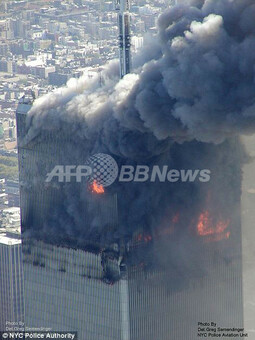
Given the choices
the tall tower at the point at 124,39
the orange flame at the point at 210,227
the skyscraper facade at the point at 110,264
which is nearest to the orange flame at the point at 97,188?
the skyscraper facade at the point at 110,264

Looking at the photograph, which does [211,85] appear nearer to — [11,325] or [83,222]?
[83,222]

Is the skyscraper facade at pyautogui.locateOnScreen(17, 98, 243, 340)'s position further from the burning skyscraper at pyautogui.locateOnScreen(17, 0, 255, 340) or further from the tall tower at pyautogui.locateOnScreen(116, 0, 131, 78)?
the tall tower at pyautogui.locateOnScreen(116, 0, 131, 78)

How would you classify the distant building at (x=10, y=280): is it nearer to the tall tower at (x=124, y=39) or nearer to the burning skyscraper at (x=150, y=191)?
the burning skyscraper at (x=150, y=191)

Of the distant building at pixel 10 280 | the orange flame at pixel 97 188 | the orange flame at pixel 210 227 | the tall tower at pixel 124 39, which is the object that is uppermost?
the tall tower at pixel 124 39

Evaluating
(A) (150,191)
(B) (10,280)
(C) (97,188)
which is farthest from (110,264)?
(B) (10,280)

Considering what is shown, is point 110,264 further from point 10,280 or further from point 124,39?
point 10,280

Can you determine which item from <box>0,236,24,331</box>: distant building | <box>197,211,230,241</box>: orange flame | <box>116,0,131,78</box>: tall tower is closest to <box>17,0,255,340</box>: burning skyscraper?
<box>197,211,230,241</box>: orange flame
